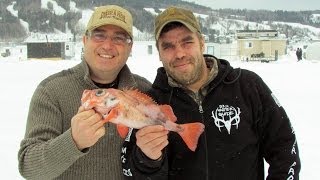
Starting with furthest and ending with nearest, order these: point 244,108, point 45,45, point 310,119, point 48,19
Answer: point 48,19 < point 45,45 < point 310,119 < point 244,108

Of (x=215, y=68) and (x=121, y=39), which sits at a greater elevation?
(x=121, y=39)

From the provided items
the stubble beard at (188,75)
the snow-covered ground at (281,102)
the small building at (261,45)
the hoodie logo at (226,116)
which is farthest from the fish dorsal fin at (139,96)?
the small building at (261,45)

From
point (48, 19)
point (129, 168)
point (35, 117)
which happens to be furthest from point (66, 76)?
point (48, 19)

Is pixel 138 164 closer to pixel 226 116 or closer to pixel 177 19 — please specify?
pixel 226 116

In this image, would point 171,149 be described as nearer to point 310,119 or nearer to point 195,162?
point 195,162

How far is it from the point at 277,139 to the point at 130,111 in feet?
4.37

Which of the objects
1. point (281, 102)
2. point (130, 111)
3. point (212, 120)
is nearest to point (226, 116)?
point (212, 120)

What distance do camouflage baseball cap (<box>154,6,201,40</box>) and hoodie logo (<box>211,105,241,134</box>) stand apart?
665 mm

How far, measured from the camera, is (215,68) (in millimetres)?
3555

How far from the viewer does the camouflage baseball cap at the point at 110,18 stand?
3.33 meters

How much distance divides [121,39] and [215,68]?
2.62ft

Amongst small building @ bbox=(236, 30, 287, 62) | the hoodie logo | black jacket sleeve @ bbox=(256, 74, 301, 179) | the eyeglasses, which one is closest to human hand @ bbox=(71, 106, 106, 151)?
the eyeglasses

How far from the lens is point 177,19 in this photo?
338cm

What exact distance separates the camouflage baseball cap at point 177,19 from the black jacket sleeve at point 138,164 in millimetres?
867
